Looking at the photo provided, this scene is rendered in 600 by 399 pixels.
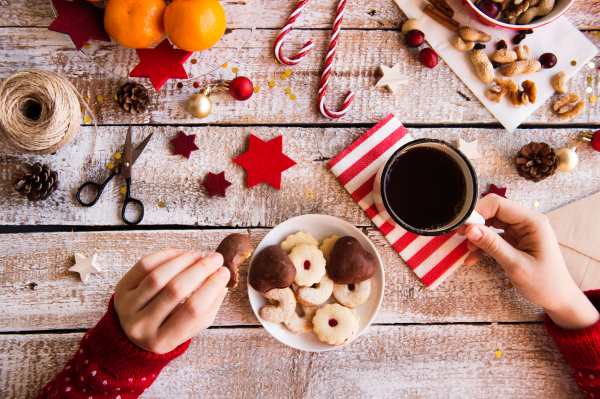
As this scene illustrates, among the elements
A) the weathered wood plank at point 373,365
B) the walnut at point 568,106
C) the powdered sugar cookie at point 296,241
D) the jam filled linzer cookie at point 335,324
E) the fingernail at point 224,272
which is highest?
the walnut at point 568,106

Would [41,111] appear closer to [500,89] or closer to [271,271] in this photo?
[271,271]

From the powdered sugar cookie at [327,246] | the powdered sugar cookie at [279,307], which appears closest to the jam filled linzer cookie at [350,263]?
the powdered sugar cookie at [327,246]

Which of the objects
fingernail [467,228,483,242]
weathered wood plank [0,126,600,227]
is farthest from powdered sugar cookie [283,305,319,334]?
fingernail [467,228,483,242]

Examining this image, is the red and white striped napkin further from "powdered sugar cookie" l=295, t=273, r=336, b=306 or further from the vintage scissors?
the vintage scissors

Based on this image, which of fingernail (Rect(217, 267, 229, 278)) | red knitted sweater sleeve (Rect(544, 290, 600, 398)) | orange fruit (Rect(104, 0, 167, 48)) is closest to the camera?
fingernail (Rect(217, 267, 229, 278))

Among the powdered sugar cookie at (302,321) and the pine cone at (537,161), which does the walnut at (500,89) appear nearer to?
the pine cone at (537,161)

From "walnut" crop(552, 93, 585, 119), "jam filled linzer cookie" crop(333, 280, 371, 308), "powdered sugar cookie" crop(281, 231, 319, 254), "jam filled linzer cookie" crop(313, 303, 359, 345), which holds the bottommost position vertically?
"jam filled linzer cookie" crop(313, 303, 359, 345)

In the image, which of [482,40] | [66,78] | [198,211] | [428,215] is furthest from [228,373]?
[482,40]
